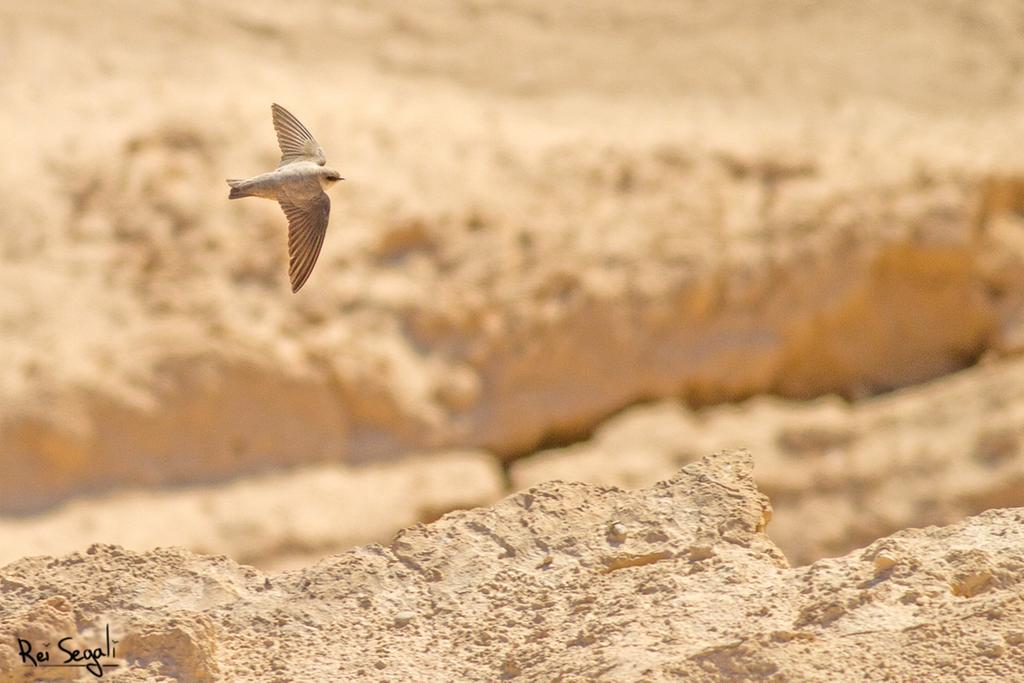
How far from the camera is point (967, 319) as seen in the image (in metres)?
5.93

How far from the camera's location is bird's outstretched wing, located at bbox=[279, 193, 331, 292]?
307 centimetres

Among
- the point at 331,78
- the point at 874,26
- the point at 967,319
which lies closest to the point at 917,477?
the point at 967,319

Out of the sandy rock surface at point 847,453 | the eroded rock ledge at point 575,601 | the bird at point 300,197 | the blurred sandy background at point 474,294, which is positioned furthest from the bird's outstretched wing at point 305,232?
the sandy rock surface at point 847,453

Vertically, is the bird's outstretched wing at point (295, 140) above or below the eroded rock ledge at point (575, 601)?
above

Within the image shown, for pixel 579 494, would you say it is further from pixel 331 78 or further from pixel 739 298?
pixel 331 78

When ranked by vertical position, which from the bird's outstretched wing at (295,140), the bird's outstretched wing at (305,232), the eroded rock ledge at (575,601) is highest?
the bird's outstretched wing at (295,140)

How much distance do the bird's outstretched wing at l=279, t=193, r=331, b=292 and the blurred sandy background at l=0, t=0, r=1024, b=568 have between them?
2.29m

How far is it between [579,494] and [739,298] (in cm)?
345

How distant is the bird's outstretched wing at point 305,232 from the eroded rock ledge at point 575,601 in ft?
2.55

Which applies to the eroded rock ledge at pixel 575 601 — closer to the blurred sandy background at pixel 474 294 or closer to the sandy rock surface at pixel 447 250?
the blurred sandy background at pixel 474 294

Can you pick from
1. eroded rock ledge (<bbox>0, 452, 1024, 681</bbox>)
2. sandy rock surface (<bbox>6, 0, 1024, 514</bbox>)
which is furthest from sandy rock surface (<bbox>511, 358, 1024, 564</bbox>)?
eroded rock ledge (<bbox>0, 452, 1024, 681</bbox>)

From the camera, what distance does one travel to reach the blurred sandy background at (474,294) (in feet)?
17.8

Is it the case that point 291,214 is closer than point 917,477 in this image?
Yes

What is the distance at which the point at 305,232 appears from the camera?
3.14m
